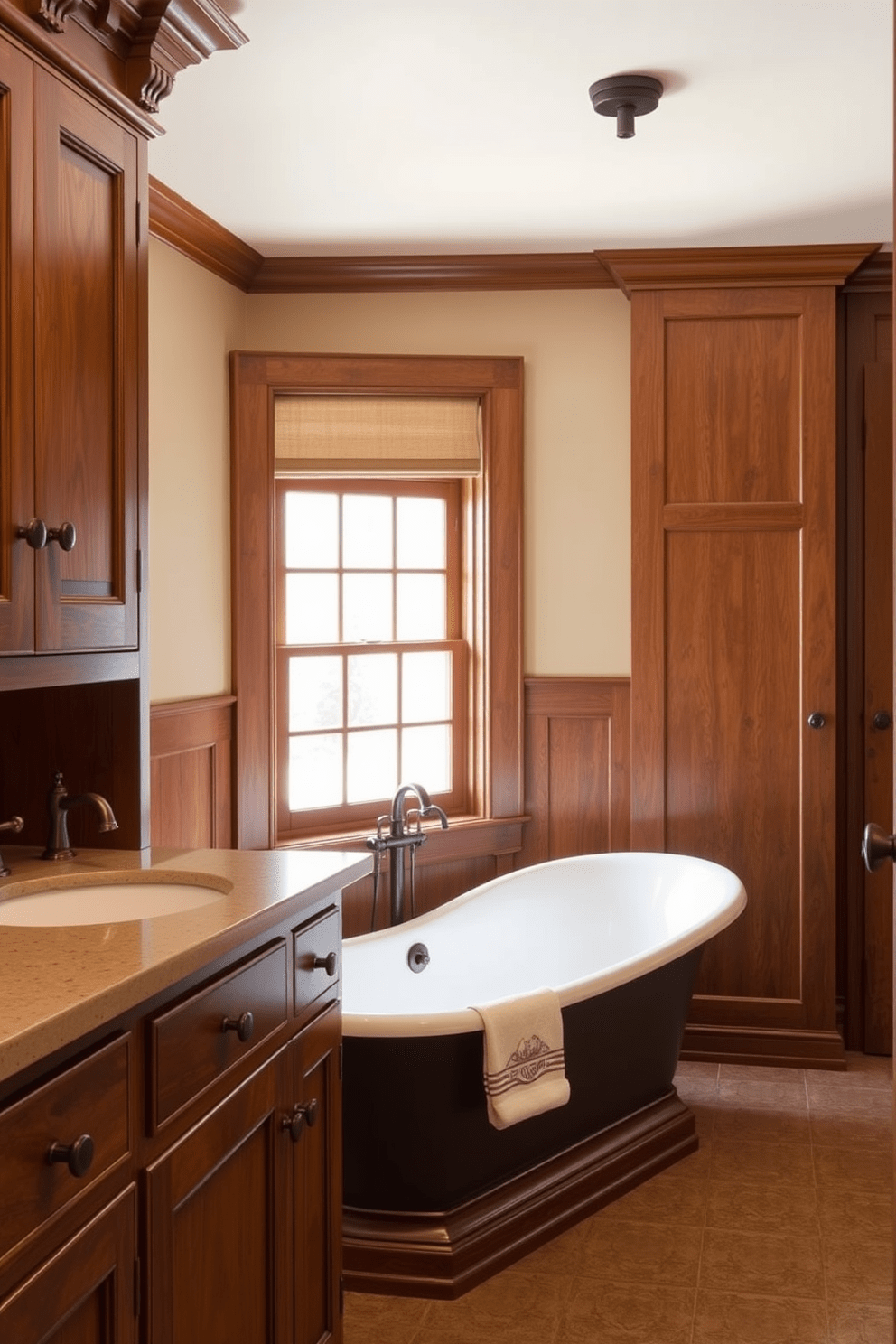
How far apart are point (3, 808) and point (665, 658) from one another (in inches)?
95.9

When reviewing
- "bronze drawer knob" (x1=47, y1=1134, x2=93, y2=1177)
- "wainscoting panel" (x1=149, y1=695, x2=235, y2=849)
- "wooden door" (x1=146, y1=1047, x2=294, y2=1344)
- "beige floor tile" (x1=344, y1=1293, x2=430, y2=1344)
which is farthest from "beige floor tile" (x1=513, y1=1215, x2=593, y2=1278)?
"bronze drawer knob" (x1=47, y1=1134, x2=93, y2=1177)

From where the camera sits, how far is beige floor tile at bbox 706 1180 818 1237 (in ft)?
10.3

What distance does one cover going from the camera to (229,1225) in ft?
6.09

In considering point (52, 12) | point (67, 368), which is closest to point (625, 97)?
point (52, 12)

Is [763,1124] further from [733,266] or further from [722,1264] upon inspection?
[733,266]

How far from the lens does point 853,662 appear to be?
4.41 metres

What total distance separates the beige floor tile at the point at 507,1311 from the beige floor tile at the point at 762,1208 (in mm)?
499

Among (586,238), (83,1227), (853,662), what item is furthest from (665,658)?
(83,1227)

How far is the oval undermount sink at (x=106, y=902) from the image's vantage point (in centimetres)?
211

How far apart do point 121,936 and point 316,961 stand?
1.74ft

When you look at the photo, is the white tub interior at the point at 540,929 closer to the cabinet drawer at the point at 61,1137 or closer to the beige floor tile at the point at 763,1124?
the beige floor tile at the point at 763,1124

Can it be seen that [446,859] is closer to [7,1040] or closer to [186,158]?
[186,158]

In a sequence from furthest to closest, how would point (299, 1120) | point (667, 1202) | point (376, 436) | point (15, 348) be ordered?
point (376, 436), point (667, 1202), point (299, 1120), point (15, 348)

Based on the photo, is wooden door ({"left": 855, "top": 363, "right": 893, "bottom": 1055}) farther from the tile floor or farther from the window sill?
the window sill
